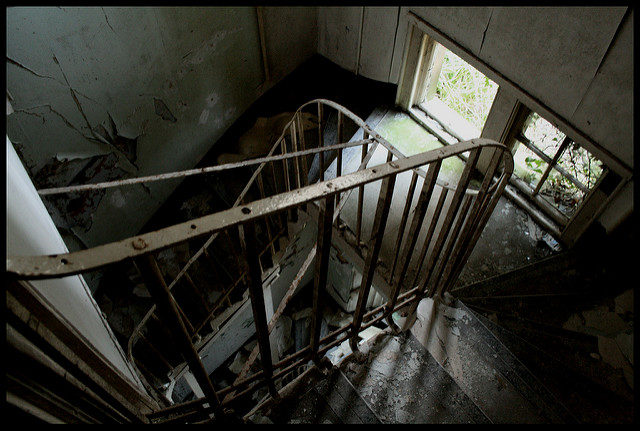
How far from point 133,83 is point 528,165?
3.80 meters

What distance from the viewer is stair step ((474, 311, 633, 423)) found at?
7.14 feet

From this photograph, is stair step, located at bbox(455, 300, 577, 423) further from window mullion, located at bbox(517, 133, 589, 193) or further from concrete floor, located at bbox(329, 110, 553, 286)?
window mullion, located at bbox(517, 133, 589, 193)

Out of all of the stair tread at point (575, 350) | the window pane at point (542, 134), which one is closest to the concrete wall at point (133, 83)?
the window pane at point (542, 134)

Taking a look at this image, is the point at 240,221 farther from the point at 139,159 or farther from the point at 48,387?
the point at 139,159

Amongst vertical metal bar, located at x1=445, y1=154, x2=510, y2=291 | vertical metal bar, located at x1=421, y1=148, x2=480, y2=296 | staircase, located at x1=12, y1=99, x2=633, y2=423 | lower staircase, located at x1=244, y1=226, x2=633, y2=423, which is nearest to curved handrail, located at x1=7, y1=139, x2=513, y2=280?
staircase, located at x1=12, y1=99, x2=633, y2=423

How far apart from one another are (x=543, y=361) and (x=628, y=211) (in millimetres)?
1321

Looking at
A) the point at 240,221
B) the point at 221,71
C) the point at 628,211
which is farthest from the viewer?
the point at 221,71

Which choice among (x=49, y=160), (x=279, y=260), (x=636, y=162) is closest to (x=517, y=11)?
(x=636, y=162)

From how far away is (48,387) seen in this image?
3.38ft

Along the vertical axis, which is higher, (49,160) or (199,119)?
(199,119)

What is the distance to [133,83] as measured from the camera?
3.57 m

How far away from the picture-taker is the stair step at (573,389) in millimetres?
A: 2178

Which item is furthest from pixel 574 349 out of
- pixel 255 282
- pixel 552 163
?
pixel 255 282

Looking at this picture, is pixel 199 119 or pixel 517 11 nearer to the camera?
pixel 517 11
